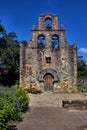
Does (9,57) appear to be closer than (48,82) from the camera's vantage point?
No

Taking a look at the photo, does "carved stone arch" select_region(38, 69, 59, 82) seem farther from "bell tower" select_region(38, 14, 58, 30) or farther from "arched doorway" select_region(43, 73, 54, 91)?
"bell tower" select_region(38, 14, 58, 30)

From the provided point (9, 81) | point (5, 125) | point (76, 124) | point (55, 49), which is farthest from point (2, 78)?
point (5, 125)

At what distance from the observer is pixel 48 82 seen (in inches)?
1247

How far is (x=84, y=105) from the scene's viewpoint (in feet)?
63.2

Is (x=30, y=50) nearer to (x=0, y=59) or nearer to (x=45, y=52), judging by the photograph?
(x=45, y=52)

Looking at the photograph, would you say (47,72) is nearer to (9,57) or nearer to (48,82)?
(48,82)

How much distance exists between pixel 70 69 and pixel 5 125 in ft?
73.8

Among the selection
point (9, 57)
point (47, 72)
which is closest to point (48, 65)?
point (47, 72)

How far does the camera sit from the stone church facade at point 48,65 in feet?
103

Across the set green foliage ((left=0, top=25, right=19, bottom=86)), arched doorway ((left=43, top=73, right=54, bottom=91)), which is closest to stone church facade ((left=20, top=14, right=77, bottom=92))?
arched doorway ((left=43, top=73, right=54, bottom=91))

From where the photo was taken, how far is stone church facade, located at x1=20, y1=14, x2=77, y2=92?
31.3 metres

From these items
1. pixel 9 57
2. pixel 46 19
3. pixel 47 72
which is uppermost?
pixel 46 19

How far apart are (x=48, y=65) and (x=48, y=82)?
2072mm

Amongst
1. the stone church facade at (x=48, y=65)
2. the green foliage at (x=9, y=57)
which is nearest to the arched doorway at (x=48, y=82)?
the stone church facade at (x=48, y=65)
